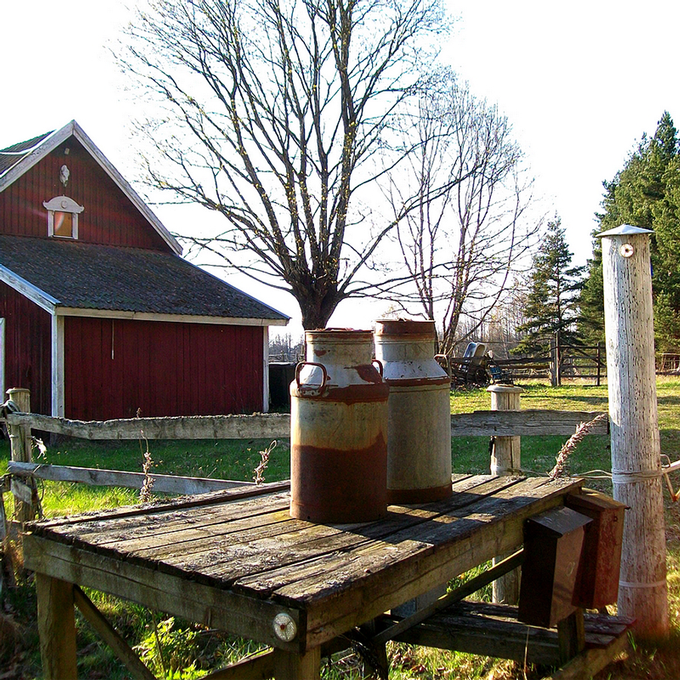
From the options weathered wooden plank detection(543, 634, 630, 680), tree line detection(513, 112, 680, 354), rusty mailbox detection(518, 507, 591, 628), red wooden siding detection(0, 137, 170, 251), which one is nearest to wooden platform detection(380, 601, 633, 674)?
weathered wooden plank detection(543, 634, 630, 680)

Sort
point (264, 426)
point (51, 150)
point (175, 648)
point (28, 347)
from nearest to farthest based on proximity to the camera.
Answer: point (175, 648) < point (264, 426) < point (28, 347) < point (51, 150)

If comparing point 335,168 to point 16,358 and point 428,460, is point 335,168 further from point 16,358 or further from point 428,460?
point 428,460

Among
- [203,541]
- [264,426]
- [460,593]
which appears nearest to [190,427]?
[264,426]

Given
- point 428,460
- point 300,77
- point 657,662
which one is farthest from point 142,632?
point 300,77

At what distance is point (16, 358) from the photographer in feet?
43.7

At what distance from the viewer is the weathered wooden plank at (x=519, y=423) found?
11.6 ft

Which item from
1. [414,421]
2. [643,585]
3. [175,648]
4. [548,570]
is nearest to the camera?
[548,570]

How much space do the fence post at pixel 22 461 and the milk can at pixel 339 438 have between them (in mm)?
3241

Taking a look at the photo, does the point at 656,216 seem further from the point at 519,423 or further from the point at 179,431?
the point at 179,431

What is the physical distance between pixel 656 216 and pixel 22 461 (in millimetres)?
30154

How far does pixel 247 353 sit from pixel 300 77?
7567 mm

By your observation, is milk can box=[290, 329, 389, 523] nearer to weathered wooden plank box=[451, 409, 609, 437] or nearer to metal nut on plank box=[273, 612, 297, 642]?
metal nut on plank box=[273, 612, 297, 642]

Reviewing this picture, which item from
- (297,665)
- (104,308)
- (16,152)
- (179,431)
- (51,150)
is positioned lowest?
(297,665)

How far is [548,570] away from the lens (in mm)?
2238
